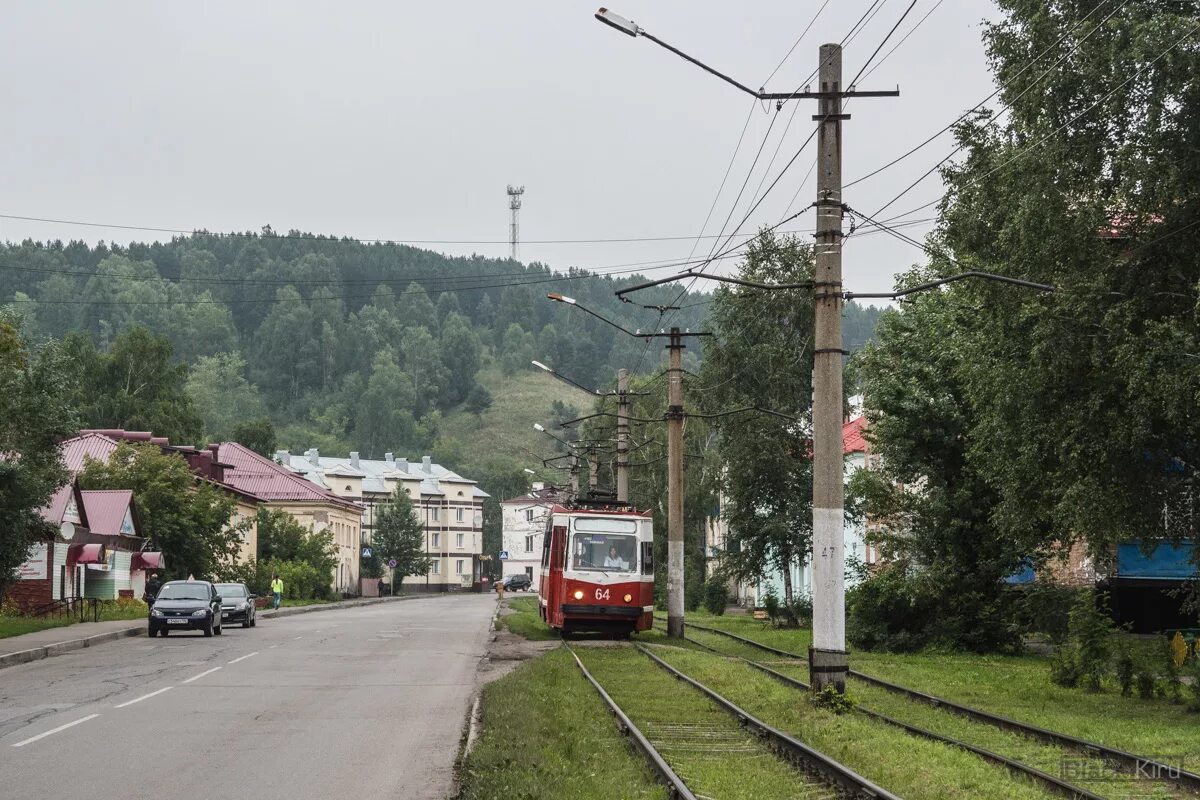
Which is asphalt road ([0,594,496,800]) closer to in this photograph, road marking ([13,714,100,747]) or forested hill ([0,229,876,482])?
road marking ([13,714,100,747])

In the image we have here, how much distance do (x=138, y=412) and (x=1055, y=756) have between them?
289 feet

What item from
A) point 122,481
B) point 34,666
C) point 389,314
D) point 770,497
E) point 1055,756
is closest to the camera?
point 1055,756

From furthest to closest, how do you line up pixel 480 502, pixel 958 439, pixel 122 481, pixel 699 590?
pixel 480 502 → pixel 699 590 → pixel 122 481 → pixel 958 439

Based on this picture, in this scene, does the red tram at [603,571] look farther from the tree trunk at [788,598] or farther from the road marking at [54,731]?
the road marking at [54,731]

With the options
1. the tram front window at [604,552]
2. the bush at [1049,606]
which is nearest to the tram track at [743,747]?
the bush at [1049,606]

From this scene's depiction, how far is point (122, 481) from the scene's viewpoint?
57750 millimetres

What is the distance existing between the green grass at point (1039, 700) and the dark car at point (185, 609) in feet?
51.9

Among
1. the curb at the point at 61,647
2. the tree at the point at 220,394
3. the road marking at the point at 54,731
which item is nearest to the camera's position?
the road marking at the point at 54,731

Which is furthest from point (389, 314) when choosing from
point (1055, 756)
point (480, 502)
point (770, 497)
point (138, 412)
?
point (1055, 756)

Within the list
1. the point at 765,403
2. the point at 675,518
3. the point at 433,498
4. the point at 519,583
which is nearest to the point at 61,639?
the point at 675,518

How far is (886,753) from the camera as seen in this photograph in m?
13.4

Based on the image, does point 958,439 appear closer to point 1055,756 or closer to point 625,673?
point 625,673

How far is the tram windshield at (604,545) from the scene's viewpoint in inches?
1346

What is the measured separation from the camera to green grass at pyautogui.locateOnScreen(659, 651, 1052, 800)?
37.1 feet
